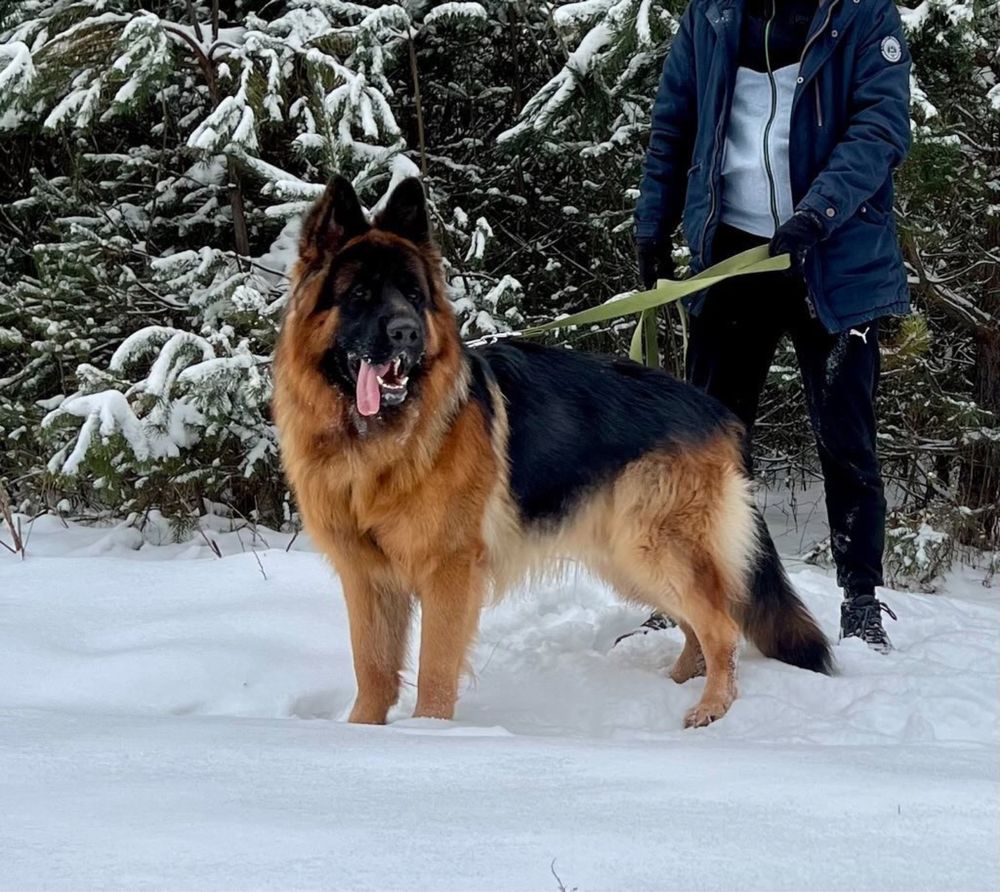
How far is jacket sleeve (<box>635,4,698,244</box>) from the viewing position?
404cm

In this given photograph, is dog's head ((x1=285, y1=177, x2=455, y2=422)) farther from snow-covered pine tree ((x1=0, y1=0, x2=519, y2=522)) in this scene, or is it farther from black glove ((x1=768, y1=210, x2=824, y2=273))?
snow-covered pine tree ((x1=0, y1=0, x2=519, y2=522))

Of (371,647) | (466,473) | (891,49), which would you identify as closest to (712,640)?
(466,473)

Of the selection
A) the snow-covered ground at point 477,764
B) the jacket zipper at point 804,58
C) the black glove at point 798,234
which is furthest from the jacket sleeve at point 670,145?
the snow-covered ground at point 477,764

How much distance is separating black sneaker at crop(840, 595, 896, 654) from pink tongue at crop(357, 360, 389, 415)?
7.08 feet

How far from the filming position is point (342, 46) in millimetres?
6078

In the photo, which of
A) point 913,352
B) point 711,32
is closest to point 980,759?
point 711,32

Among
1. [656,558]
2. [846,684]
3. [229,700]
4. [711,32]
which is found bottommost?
[229,700]

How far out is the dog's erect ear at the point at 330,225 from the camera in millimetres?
3242

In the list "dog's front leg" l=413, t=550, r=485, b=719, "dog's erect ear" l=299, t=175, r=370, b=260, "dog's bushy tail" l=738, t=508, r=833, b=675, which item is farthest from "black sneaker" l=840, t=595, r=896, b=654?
"dog's erect ear" l=299, t=175, r=370, b=260

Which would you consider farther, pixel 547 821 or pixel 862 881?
pixel 547 821

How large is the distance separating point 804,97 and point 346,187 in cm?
178

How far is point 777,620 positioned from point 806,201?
1.55 metres

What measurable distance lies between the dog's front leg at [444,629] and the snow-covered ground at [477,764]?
7.5 inches

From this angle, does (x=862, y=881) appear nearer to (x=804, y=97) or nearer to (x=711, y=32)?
Answer: (x=804, y=97)
